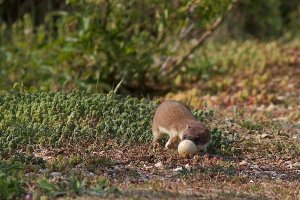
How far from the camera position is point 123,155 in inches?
217

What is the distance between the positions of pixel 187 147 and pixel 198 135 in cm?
11

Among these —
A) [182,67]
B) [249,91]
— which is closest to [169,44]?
[182,67]

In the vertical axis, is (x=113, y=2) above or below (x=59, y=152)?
above

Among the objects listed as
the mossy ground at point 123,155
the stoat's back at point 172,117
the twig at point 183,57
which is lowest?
the mossy ground at point 123,155

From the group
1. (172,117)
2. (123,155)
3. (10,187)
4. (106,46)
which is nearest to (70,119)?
(123,155)

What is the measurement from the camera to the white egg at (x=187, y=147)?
17.5 feet

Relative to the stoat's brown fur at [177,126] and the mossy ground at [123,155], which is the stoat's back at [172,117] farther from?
the mossy ground at [123,155]

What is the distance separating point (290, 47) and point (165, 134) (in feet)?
19.9

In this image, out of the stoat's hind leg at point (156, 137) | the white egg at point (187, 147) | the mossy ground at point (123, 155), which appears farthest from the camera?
the stoat's hind leg at point (156, 137)

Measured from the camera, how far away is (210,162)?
5355 mm

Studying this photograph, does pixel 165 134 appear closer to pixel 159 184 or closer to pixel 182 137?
pixel 182 137

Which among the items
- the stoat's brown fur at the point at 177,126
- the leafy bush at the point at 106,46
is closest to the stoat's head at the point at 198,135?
the stoat's brown fur at the point at 177,126

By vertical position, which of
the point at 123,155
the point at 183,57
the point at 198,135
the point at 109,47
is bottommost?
the point at 123,155

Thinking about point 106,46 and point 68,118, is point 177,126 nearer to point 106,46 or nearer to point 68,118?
point 68,118
